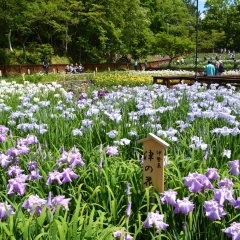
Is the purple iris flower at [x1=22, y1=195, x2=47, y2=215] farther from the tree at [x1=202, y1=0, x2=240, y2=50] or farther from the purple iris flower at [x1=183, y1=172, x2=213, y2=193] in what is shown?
Result: the tree at [x1=202, y1=0, x2=240, y2=50]

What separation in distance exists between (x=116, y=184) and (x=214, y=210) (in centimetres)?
83

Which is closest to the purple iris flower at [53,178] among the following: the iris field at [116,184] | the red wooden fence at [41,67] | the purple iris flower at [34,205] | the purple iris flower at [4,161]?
the iris field at [116,184]

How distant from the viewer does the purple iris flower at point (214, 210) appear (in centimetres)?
181

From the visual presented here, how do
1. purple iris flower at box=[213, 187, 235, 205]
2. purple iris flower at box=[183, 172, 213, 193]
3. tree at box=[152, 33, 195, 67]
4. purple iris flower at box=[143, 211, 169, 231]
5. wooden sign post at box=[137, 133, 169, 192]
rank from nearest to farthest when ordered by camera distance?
purple iris flower at box=[143, 211, 169, 231]
purple iris flower at box=[213, 187, 235, 205]
purple iris flower at box=[183, 172, 213, 193]
wooden sign post at box=[137, 133, 169, 192]
tree at box=[152, 33, 195, 67]

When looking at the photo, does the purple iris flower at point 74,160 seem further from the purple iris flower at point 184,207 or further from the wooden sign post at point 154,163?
the purple iris flower at point 184,207

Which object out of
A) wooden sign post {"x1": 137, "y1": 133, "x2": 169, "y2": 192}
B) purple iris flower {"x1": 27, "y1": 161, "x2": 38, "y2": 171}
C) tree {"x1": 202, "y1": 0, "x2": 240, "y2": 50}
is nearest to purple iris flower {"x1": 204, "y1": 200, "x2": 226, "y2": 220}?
wooden sign post {"x1": 137, "y1": 133, "x2": 169, "y2": 192}

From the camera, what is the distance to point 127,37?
33625 mm

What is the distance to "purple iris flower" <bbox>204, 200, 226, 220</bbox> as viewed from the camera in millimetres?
1810

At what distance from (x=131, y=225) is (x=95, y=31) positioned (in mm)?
30419

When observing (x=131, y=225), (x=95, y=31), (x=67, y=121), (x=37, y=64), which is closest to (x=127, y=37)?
(x=95, y=31)

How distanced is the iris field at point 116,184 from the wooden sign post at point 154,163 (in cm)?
6

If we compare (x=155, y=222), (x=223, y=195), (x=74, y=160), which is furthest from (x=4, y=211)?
(x=223, y=195)

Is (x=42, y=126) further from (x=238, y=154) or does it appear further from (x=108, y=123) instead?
(x=238, y=154)

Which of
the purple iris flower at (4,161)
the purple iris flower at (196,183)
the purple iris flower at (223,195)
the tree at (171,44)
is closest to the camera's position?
the purple iris flower at (223,195)
